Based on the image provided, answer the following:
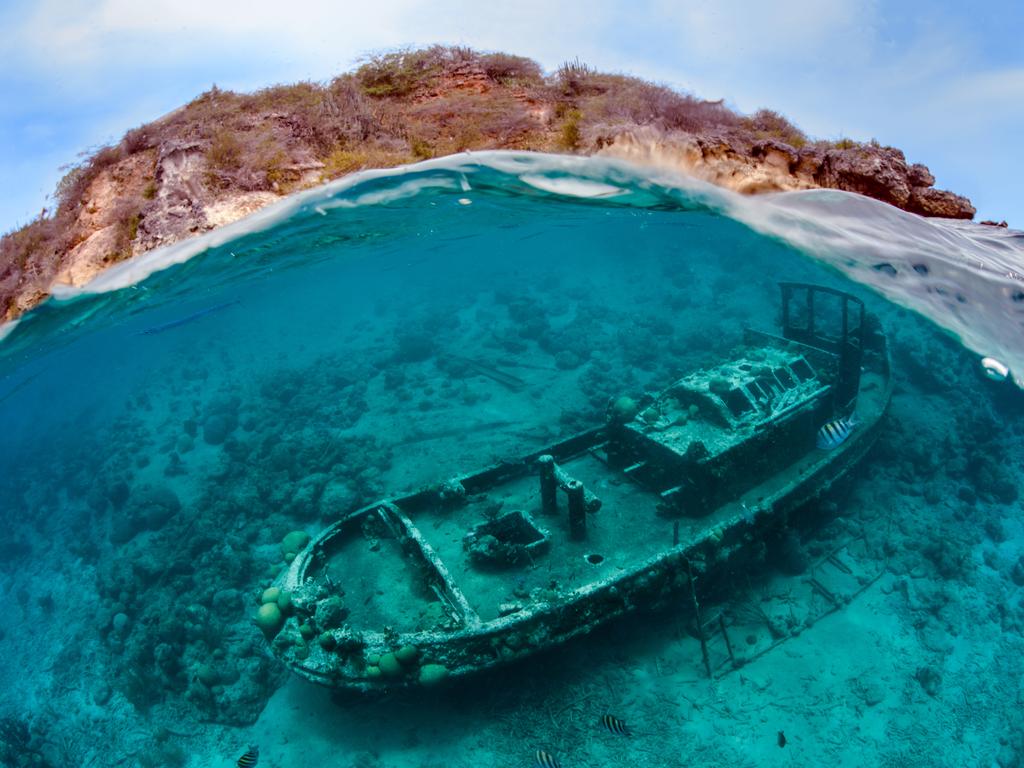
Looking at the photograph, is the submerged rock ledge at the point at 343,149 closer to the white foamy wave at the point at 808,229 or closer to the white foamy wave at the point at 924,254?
the white foamy wave at the point at 808,229

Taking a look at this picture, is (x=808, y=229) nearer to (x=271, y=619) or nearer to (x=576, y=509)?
(x=576, y=509)

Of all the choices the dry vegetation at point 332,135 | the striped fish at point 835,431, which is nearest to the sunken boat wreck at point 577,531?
the striped fish at point 835,431

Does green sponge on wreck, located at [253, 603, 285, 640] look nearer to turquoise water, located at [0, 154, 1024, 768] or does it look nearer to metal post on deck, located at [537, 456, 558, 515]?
turquoise water, located at [0, 154, 1024, 768]

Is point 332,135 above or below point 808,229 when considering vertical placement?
above

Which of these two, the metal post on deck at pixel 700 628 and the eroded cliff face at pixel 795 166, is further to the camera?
the eroded cliff face at pixel 795 166

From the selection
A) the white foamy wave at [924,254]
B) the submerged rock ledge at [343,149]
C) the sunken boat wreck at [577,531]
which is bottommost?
the sunken boat wreck at [577,531]

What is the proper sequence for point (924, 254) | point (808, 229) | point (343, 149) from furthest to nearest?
point (808, 229), point (343, 149), point (924, 254)

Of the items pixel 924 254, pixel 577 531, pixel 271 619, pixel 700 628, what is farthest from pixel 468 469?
pixel 924 254
